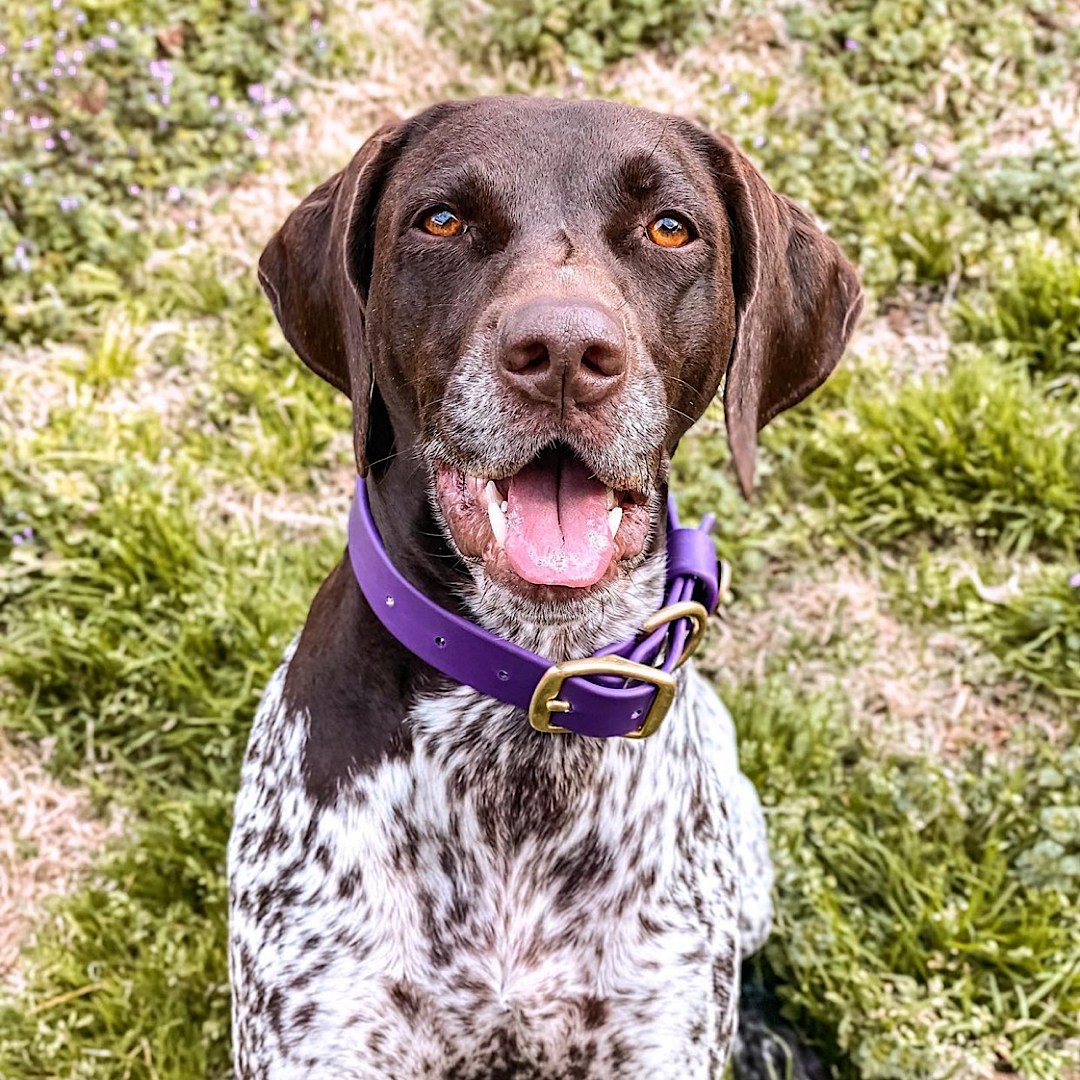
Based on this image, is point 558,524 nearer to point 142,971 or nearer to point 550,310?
point 550,310

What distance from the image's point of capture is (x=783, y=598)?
16.6 ft

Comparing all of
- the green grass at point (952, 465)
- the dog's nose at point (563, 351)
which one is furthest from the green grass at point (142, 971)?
the green grass at point (952, 465)

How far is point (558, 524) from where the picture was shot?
8.59 ft

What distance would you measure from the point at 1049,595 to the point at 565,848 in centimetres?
244

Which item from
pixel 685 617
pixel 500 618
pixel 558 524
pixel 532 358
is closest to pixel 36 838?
pixel 500 618

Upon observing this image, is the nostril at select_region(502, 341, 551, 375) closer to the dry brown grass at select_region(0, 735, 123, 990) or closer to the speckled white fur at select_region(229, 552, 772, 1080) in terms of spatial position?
the speckled white fur at select_region(229, 552, 772, 1080)

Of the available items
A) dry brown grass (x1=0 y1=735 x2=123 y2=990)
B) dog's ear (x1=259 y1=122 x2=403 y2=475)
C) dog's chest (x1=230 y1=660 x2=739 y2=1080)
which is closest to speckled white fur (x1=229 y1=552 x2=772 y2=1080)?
dog's chest (x1=230 y1=660 x2=739 y2=1080)

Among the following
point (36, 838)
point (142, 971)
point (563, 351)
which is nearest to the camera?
point (563, 351)

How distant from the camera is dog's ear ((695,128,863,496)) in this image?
9.61 feet

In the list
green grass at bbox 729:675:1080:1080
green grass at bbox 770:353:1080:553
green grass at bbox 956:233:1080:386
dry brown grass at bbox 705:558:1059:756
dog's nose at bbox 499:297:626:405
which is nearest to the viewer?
dog's nose at bbox 499:297:626:405

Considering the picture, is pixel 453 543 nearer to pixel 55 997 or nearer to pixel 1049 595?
pixel 55 997

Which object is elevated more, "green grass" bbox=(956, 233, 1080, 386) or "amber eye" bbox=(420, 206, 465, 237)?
"amber eye" bbox=(420, 206, 465, 237)

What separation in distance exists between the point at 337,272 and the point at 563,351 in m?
0.76

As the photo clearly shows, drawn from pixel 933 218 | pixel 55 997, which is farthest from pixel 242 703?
pixel 933 218
